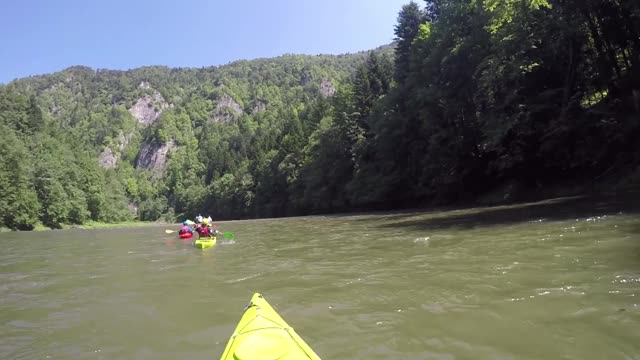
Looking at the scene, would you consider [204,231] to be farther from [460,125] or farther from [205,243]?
[460,125]

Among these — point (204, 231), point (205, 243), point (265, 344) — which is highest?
point (265, 344)

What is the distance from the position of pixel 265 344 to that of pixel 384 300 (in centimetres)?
416

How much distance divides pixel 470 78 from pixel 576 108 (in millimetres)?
9746

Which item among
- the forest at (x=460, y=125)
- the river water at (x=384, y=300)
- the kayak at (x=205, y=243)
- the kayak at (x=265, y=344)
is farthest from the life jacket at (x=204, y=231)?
the forest at (x=460, y=125)

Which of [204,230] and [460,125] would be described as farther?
[460,125]

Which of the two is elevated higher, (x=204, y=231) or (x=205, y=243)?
(x=204, y=231)

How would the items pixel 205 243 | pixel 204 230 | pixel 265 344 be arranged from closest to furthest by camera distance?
pixel 265 344, pixel 205 243, pixel 204 230

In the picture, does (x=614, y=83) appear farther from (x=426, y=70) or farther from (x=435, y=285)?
(x=435, y=285)

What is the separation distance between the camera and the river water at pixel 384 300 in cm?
616

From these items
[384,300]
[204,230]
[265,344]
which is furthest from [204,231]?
[265,344]

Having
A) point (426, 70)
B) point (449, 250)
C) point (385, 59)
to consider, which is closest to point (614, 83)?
point (426, 70)

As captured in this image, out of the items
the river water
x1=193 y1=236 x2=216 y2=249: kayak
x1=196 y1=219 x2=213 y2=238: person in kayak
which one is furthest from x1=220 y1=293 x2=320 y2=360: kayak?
x1=196 y1=219 x2=213 y2=238: person in kayak

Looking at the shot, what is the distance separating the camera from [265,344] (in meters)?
4.79

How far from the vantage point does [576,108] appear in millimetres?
29281
